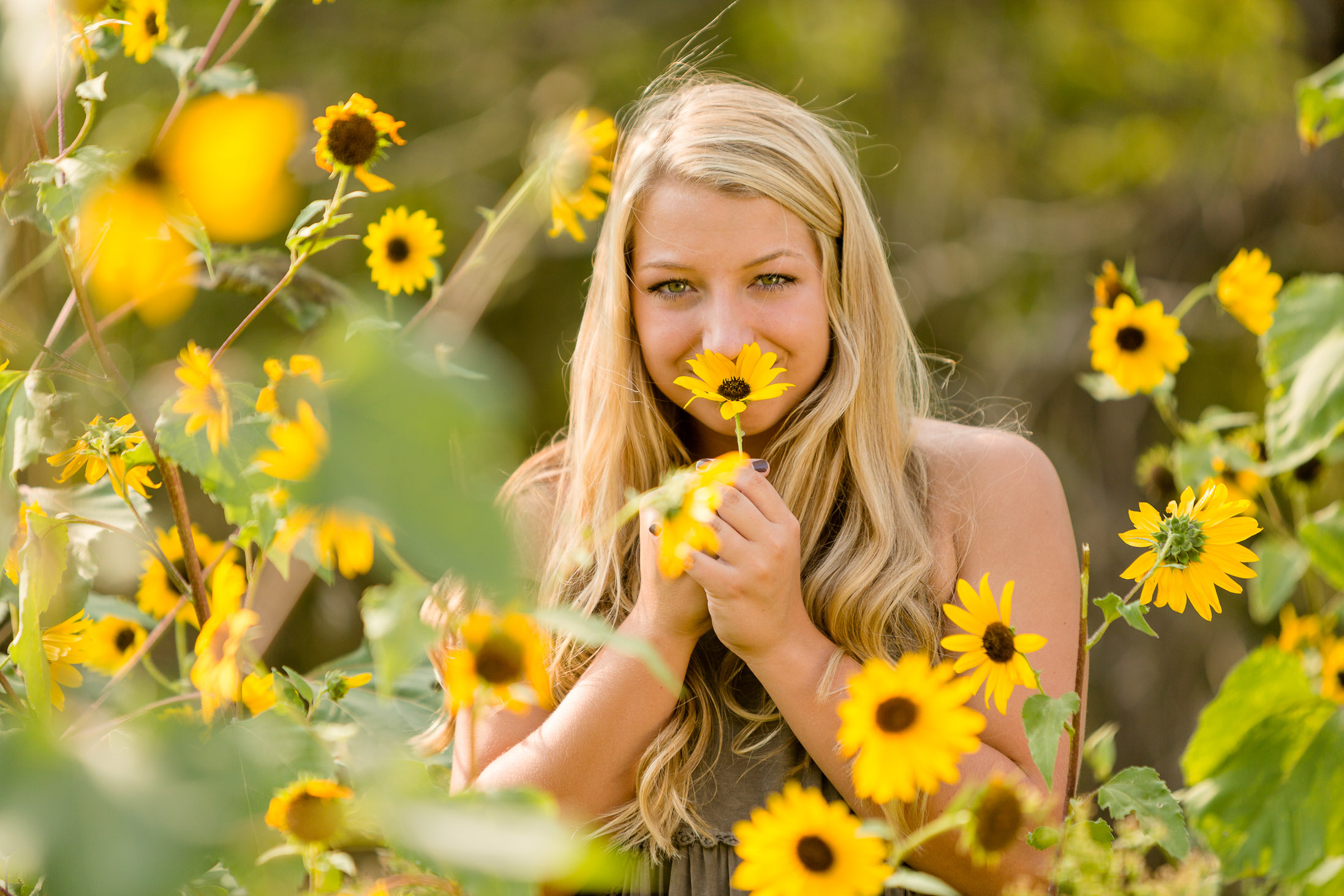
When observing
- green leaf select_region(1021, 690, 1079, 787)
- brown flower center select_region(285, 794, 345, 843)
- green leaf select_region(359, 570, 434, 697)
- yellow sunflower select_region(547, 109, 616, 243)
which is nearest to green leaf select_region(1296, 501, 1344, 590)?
green leaf select_region(1021, 690, 1079, 787)

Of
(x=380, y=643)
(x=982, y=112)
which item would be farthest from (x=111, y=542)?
(x=982, y=112)

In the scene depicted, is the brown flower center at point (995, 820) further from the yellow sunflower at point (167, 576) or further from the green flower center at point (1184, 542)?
the yellow sunflower at point (167, 576)

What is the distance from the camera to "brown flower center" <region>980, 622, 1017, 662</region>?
0.68 metres

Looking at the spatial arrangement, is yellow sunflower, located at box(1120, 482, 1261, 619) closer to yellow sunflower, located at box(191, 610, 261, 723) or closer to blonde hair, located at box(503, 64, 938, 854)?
blonde hair, located at box(503, 64, 938, 854)

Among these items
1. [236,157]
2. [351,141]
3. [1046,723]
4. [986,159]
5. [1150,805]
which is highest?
[236,157]

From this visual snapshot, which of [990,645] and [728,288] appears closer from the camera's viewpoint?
[990,645]

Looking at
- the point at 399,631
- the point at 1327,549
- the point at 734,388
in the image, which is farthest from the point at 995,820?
the point at 734,388

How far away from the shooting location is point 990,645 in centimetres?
68

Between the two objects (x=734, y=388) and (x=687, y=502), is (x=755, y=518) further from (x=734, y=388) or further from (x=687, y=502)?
(x=687, y=502)

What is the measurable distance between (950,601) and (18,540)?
0.88m

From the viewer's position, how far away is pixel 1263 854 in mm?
485

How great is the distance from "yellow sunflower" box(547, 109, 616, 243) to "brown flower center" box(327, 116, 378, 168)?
21 cm

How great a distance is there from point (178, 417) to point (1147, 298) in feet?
8.38

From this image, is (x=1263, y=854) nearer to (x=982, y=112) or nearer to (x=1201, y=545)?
(x=1201, y=545)
